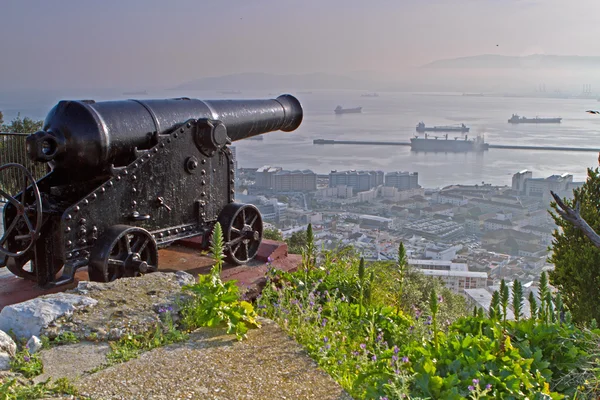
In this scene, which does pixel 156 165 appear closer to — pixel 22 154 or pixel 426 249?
pixel 22 154

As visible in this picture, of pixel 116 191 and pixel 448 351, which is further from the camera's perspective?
pixel 116 191

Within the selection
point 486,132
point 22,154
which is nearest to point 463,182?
point 486,132

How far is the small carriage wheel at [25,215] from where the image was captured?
414 centimetres

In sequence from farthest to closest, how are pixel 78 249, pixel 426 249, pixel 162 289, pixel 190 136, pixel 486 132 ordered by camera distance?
pixel 486 132 < pixel 426 249 < pixel 190 136 < pixel 78 249 < pixel 162 289

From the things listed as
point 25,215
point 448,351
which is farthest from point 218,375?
point 25,215

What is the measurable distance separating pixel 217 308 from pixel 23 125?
9.23 m

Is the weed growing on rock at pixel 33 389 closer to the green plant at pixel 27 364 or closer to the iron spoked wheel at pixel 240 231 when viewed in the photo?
the green plant at pixel 27 364

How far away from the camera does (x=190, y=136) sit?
16.4 ft

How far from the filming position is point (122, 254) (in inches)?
176

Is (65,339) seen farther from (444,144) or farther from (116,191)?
(444,144)

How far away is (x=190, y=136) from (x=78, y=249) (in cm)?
130

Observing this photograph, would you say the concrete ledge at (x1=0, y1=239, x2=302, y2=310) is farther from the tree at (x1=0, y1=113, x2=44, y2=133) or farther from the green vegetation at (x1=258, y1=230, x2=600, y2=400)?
the tree at (x1=0, y1=113, x2=44, y2=133)

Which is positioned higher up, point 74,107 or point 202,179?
point 74,107

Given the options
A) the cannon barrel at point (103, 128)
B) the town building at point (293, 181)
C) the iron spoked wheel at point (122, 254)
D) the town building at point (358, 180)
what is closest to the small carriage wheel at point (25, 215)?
the cannon barrel at point (103, 128)
